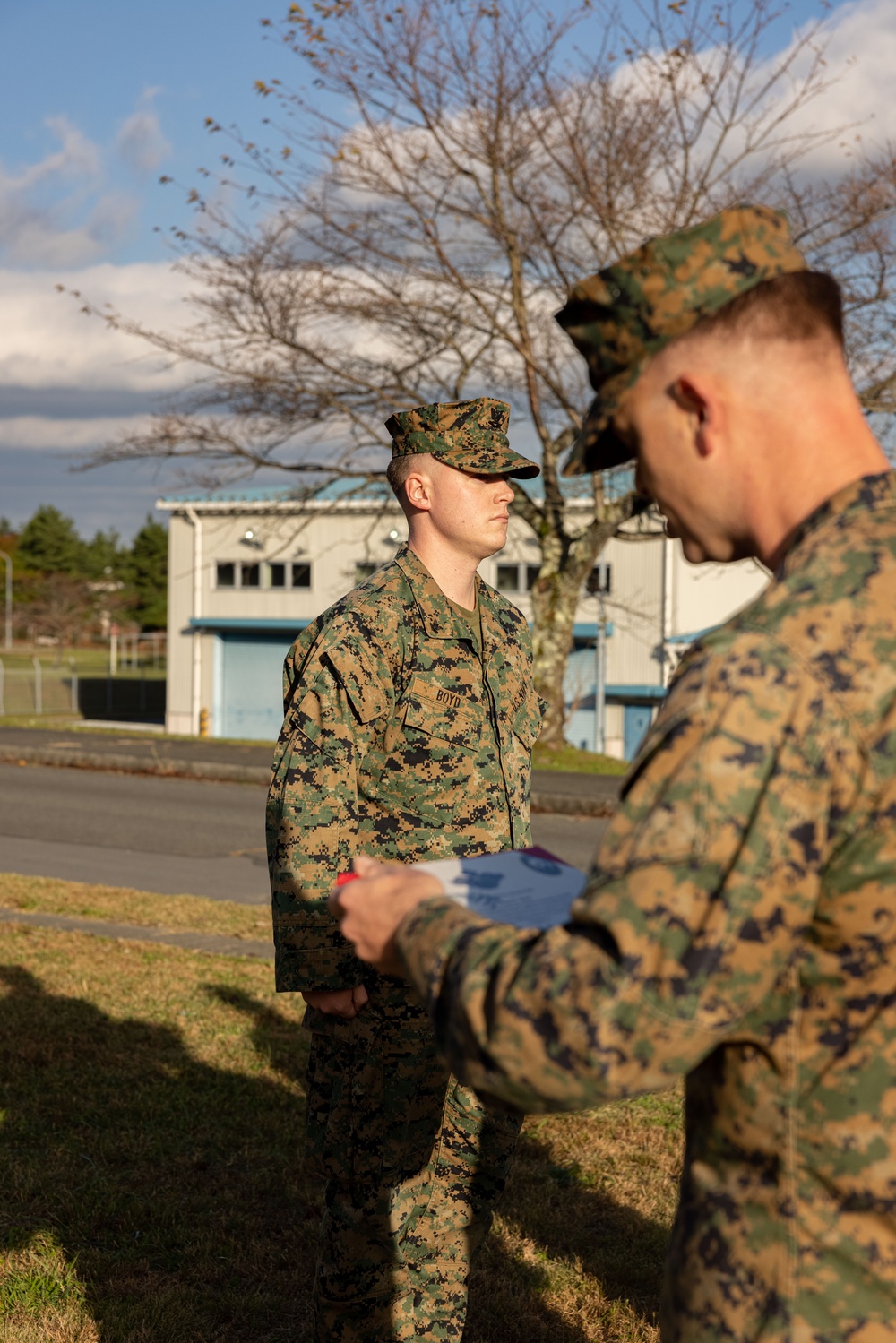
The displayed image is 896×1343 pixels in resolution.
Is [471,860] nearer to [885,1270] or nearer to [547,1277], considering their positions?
[885,1270]

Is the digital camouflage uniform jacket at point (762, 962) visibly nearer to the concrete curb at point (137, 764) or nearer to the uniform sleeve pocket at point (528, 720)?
the uniform sleeve pocket at point (528, 720)

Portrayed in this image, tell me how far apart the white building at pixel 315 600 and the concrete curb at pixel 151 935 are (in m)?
19.2

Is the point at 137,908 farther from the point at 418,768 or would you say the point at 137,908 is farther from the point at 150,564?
the point at 150,564

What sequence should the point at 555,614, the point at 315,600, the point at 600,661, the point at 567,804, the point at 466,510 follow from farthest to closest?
the point at 315,600, the point at 600,661, the point at 555,614, the point at 567,804, the point at 466,510

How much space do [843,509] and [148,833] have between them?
1198 centimetres

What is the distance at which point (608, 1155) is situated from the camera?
4.59 m

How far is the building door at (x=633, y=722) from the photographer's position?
95.7 feet

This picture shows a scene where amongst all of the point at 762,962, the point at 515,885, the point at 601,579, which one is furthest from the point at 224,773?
the point at 762,962

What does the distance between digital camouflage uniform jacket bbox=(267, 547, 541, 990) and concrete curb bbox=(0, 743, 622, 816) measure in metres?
11.6

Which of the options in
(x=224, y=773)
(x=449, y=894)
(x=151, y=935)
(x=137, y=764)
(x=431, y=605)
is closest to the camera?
(x=449, y=894)

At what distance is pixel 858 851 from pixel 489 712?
82.1 inches

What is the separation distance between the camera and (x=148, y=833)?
12844mm

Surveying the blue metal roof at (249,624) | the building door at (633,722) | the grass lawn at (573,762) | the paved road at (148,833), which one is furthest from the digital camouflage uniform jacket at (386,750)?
the blue metal roof at (249,624)

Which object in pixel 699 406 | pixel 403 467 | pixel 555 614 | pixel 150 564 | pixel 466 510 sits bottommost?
pixel 699 406
